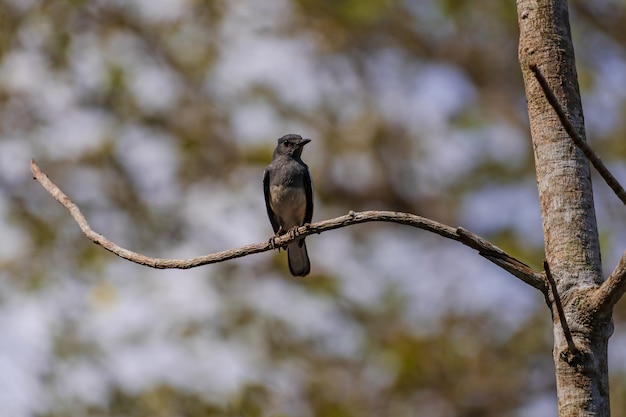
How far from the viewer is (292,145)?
6.82 metres

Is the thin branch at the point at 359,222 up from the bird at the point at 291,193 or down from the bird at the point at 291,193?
down

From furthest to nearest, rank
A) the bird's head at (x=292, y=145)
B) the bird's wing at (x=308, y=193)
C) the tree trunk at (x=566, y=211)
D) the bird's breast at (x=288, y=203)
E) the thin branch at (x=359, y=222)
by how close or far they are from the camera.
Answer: the bird's head at (x=292, y=145)
the bird's wing at (x=308, y=193)
the bird's breast at (x=288, y=203)
the thin branch at (x=359, y=222)
the tree trunk at (x=566, y=211)

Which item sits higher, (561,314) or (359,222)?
(359,222)

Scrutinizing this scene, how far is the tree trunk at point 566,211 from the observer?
226cm

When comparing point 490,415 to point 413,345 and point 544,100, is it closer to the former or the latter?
point 413,345

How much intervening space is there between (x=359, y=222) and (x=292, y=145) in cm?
414

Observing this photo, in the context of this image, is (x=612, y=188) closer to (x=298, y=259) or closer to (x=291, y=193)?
(x=291, y=193)

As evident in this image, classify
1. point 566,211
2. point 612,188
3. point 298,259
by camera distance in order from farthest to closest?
point 298,259
point 566,211
point 612,188

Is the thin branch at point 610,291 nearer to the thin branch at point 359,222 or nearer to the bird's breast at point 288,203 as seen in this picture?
the thin branch at point 359,222

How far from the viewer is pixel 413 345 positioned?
376 inches

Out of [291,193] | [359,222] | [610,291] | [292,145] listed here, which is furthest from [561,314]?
[292,145]

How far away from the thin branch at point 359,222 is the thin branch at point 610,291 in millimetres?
165

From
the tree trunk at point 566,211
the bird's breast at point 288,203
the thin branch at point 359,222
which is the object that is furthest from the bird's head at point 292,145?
the tree trunk at point 566,211

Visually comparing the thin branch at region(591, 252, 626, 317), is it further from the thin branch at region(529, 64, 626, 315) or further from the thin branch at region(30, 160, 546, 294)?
the thin branch at region(30, 160, 546, 294)
